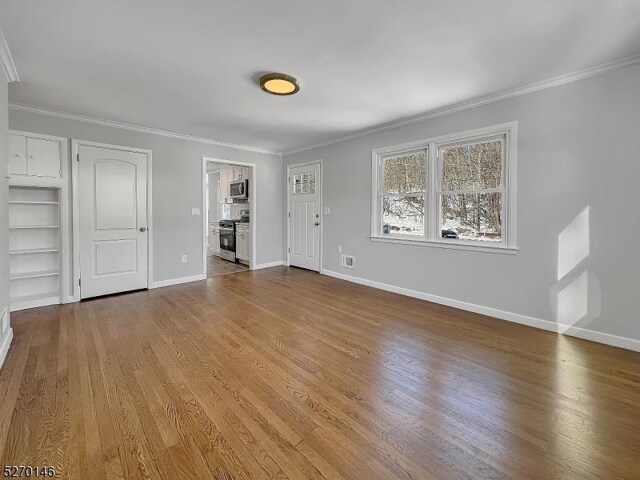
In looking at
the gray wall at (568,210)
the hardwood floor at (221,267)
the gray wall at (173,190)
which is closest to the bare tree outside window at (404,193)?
the gray wall at (568,210)

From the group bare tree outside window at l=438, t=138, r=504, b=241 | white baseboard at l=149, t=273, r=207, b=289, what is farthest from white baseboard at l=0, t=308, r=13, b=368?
bare tree outside window at l=438, t=138, r=504, b=241

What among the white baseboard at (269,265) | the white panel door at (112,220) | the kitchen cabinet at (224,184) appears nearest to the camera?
the white panel door at (112,220)

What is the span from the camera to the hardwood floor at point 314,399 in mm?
1392

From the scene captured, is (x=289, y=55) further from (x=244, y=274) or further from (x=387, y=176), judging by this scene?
(x=244, y=274)

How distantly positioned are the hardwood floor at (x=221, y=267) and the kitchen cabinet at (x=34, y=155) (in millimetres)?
2567

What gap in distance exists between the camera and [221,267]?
609cm

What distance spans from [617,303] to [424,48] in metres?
2.64

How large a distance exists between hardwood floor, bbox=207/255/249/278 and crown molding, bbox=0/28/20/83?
3393 millimetres

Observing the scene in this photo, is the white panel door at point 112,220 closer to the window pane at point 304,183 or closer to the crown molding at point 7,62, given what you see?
the crown molding at point 7,62

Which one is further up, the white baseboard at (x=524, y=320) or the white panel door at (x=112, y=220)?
the white panel door at (x=112, y=220)

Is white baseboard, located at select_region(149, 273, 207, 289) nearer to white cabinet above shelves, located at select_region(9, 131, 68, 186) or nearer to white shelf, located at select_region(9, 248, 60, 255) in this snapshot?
white shelf, located at select_region(9, 248, 60, 255)

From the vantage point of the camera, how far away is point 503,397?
74.3 inches

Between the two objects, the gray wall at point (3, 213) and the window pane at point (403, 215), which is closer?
the gray wall at point (3, 213)

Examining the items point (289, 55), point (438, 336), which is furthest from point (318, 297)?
point (289, 55)
